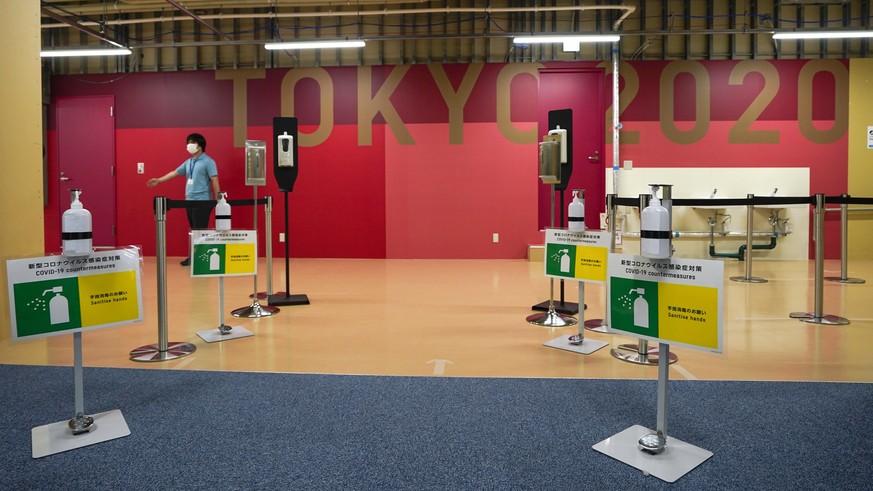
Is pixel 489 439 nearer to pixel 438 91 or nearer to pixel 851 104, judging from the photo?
pixel 438 91

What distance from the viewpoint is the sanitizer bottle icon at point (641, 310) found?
189 cm

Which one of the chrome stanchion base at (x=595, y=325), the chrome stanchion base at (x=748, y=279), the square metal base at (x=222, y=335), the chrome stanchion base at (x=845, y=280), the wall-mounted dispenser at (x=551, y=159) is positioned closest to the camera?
the square metal base at (x=222, y=335)

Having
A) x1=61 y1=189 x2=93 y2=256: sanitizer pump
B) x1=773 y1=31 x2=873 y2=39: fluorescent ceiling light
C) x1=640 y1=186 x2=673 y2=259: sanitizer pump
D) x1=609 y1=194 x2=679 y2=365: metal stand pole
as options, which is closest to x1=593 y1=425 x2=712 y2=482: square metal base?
x1=640 y1=186 x2=673 y2=259: sanitizer pump

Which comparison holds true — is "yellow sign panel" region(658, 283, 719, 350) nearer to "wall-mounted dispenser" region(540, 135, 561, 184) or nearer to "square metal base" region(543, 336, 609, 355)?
"square metal base" region(543, 336, 609, 355)

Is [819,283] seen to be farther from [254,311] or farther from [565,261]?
[254,311]

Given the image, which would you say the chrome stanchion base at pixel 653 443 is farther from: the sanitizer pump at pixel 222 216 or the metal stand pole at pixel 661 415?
the sanitizer pump at pixel 222 216

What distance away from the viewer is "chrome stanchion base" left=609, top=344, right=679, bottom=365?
9.95 ft

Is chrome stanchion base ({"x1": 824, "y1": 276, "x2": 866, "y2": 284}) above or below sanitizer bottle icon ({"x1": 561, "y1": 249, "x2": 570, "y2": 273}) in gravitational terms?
below

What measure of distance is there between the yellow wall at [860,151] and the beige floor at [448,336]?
3107mm


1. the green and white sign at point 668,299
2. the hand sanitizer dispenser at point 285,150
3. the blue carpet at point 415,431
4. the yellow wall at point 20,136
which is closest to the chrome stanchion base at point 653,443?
the blue carpet at point 415,431

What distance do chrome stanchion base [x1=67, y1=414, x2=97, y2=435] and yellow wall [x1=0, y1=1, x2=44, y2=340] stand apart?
1.85 m

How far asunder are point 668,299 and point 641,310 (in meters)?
0.10

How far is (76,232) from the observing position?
200 cm

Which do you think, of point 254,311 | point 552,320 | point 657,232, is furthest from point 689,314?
point 254,311
